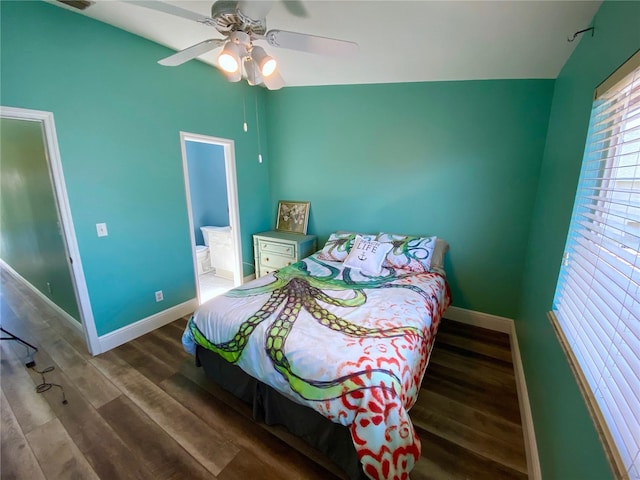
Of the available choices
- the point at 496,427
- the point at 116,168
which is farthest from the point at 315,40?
the point at 496,427

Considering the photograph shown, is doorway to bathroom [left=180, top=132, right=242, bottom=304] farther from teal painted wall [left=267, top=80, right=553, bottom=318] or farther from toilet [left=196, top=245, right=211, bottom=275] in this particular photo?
teal painted wall [left=267, top=80, right=553, bottom=318]

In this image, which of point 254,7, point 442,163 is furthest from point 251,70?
point 442,163

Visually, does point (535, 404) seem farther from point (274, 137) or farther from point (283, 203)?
point (274, 137)

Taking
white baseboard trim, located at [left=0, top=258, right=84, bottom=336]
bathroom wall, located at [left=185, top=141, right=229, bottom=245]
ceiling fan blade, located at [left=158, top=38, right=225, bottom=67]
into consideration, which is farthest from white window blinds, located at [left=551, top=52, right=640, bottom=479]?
bathroom wall, located at [left=185, top=141, right=229, bottom=245]

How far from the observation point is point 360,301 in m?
1.93

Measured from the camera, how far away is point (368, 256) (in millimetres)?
2617

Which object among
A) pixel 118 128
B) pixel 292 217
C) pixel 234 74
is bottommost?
pixel 292 217

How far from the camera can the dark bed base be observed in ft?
4.56

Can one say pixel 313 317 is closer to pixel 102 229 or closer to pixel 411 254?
pixel 411 254

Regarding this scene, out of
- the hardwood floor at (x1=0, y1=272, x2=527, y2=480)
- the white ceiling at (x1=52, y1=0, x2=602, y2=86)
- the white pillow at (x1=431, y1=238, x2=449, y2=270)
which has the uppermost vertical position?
the white ceiling at (x1=52, y1=0, x2=602, y2=86)

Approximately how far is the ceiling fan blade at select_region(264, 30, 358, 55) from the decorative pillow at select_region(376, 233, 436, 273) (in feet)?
5.68

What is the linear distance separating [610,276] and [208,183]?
4.59 meters

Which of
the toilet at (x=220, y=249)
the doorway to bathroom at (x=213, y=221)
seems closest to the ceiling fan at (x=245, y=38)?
the doorway to bathroom at (x=213, y=221)

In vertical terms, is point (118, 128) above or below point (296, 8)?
below
